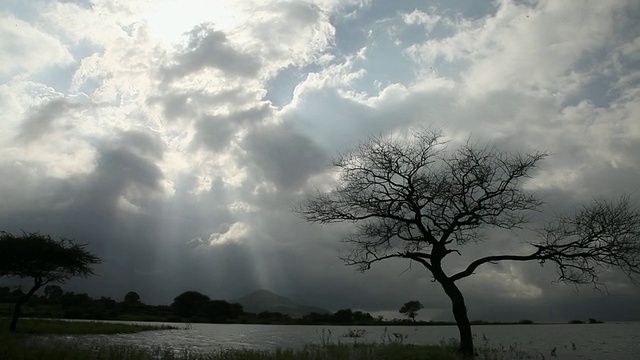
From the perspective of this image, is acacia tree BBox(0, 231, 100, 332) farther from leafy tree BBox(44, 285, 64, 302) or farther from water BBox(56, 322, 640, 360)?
leafy tree BBox(44, 285, 64, 302)

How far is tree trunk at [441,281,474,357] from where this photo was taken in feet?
67.4

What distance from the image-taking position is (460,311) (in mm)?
20984

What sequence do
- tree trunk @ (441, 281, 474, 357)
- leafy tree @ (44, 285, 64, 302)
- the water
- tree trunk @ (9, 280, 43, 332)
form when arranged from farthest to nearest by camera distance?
leafy tree @ (44, 285, 64, 302) → tree trunk @ (9, 280, 43, 332) → the water → tree trunk @ (441, 281, 474, 357)

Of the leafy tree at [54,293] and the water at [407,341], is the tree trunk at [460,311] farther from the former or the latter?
the leafy tree at [54,293]

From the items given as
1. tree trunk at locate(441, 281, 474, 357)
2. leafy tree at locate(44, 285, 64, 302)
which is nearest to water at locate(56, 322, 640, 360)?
tree trunk at locate(441, 281, 474, 357)

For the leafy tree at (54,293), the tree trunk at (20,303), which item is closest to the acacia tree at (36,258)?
the tree trunk at (20,303)

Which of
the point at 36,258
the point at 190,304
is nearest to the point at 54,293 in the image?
the point at 190,304

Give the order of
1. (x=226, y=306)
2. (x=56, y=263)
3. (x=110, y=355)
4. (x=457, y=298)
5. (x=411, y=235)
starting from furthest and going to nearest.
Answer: (x=226, y=306) < (x=56, y=263) < (x=411, y=235) < (x=457, y=298) < (x=110, y=355)

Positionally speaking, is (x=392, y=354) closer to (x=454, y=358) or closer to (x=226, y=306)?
(x=454, y=358)

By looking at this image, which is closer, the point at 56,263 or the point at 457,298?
the point at 457,298

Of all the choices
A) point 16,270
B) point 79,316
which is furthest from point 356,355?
point 79,316

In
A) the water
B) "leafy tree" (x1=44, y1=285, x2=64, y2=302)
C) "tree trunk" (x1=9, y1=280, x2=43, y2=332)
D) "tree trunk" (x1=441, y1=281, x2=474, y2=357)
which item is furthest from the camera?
"leafy tree" (x1=44, y1=285, x2=64, y2=302)

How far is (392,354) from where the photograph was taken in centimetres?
1942

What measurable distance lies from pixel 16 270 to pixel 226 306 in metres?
111
